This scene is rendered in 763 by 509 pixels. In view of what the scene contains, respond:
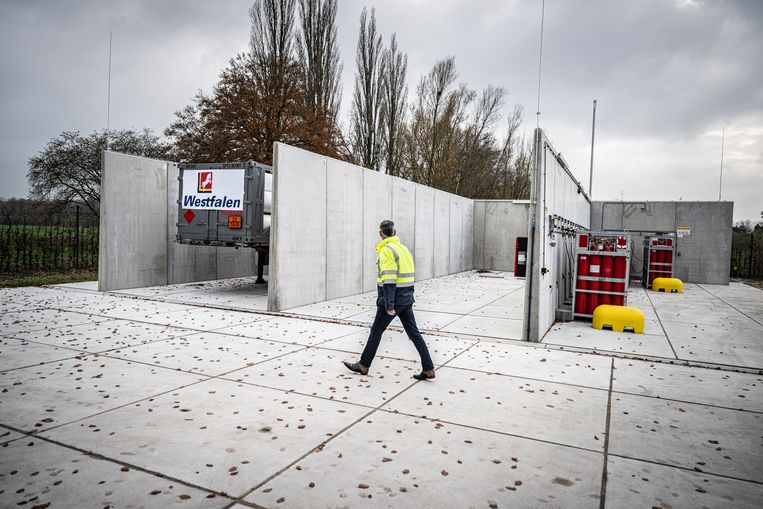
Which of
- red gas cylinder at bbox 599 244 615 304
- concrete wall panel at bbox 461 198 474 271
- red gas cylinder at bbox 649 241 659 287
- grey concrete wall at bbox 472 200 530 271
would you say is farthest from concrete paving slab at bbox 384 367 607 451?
grey concrete wall at bbox 472 200 530 271

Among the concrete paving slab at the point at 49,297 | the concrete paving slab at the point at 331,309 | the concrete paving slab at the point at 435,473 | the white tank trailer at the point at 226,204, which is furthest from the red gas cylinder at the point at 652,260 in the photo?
the concrete paving slab at the point at 49,297

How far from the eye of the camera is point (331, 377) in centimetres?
591

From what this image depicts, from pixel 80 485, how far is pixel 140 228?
11471 millimetres

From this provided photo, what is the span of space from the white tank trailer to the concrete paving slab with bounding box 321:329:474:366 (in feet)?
17.1

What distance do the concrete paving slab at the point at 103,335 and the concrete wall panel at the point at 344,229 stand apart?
4603mm

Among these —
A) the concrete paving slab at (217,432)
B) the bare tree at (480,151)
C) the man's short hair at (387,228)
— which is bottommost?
the concrete paving slab at (217,432)

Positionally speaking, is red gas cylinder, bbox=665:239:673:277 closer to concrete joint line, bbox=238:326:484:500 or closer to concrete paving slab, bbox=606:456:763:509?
concrete joint line, bbox=238:326:484:500

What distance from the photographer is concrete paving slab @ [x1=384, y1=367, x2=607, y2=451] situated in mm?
4449

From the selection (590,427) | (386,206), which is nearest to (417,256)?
(386,206)

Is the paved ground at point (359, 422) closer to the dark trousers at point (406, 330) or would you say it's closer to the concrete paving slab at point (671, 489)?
the concrete paving slab at point (671, 489)

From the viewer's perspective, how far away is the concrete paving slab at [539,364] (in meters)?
6.14

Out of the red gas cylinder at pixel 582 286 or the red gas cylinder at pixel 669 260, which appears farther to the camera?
the red gas cylinder at pixel 669 260

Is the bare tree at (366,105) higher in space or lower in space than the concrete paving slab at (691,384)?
higher

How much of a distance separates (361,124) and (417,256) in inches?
492
